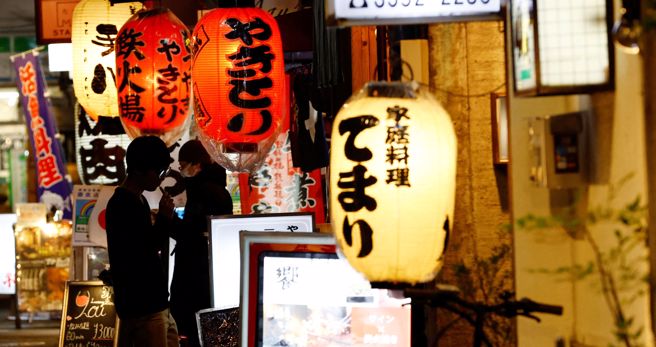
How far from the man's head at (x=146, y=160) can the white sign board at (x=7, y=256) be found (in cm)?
1396

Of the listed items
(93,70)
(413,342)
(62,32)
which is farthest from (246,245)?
(62,32)

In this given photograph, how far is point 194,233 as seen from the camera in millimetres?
11383

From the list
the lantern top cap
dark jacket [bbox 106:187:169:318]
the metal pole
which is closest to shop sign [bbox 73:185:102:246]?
dark jacket [bbox 106:187:169:318]

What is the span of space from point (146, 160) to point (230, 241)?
115 cm

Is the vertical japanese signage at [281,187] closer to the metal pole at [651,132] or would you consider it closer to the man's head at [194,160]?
the man's head at [194,160]

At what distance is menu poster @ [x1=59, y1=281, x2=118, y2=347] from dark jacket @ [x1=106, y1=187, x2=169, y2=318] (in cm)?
299

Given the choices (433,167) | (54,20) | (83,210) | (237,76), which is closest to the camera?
(433,167)

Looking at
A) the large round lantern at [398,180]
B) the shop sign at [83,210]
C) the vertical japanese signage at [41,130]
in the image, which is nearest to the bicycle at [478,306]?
the large round lantern at [398,180]

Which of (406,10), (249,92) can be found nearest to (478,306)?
(406,10)

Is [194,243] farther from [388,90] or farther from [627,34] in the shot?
[627,34]

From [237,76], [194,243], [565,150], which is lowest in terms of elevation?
[194,243]

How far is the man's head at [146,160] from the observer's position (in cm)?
927

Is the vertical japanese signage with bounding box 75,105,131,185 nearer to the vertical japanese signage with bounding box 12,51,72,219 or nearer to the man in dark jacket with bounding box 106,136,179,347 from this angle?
the vertical japanese signage with bounding box 12,51,72,219

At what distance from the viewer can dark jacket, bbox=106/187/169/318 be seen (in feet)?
30.2
